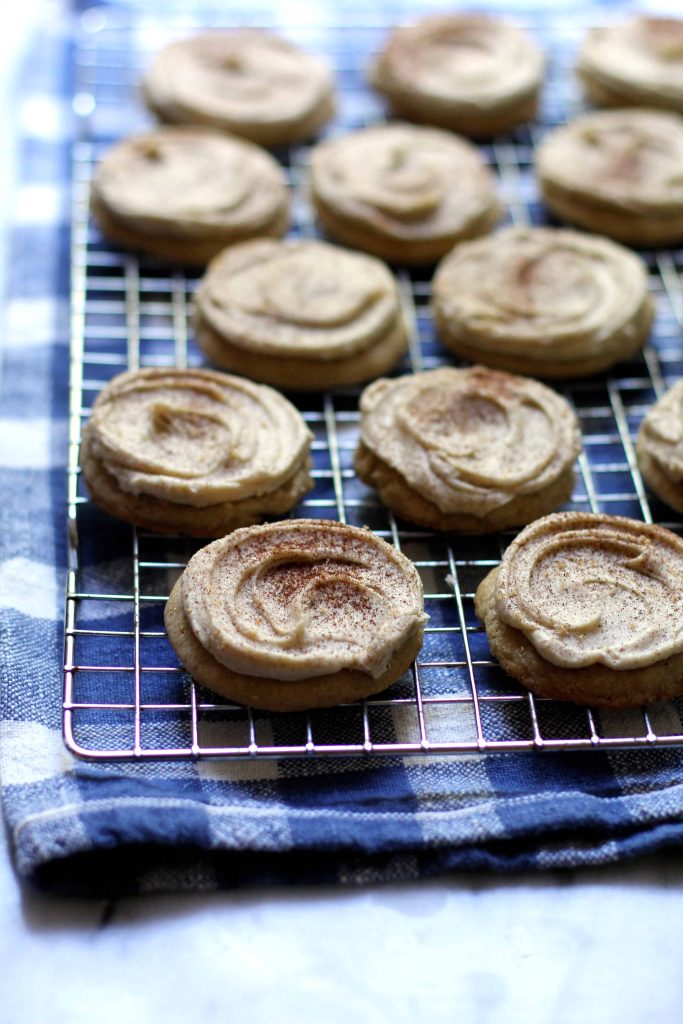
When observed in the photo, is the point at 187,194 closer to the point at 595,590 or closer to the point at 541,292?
the point at 541,292

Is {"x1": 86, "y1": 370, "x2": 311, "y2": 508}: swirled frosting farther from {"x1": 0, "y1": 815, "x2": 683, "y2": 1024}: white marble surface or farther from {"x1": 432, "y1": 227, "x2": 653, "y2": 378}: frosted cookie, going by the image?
{"x1": 0, "y1": 815, "x2": 683, "y2": 1024}: white marble surface

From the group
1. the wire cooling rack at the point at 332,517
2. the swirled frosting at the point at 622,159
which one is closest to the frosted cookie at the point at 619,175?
the swirled frosting at the point at 622,159

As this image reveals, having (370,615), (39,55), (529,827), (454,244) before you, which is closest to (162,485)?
(370,615)

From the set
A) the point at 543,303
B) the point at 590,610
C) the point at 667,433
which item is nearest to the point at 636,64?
the point at 543,303

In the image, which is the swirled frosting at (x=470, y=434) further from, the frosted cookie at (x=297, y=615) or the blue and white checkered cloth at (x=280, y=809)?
the blue and white checkered cloth at (x=280, y=809)

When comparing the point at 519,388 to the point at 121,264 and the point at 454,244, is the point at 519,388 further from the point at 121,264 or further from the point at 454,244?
the point at 121,264

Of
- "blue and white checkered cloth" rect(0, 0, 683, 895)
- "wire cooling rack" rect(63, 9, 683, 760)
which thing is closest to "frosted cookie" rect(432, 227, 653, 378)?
"wire cooling rack" rect(63, 9, 683, 760)

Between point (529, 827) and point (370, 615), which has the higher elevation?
point (370, 615)
